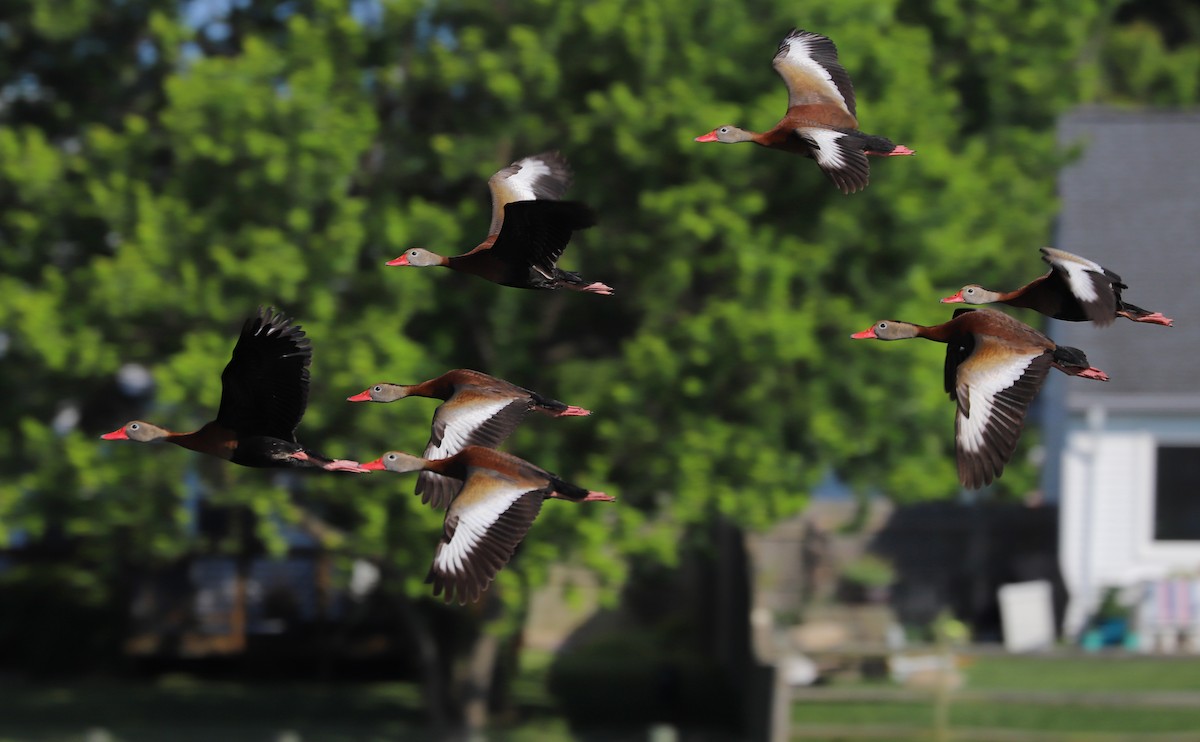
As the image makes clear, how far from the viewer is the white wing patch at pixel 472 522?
22.8 ft

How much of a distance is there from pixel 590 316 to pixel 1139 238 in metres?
8.73

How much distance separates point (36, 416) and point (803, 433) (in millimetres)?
8387

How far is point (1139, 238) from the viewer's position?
26.5 m

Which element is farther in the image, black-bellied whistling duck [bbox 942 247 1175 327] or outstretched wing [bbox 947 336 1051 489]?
black-bellied whistling duck [bbox 942 247 1175 327]

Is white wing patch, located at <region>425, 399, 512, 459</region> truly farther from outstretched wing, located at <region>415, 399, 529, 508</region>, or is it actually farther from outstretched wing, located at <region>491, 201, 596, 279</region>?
outstretched wing, located at <region>491, 201, 596, 279</region>

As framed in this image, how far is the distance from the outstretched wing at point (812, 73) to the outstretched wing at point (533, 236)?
1655mm

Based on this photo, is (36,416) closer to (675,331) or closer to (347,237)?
(347,237)

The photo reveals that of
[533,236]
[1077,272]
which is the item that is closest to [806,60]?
[533,236]

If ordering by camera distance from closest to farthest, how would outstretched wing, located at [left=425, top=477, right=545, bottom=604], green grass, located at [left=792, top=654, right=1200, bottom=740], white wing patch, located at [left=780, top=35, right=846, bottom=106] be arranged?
outstretched wing, located at [left=425, top=477, right=545, bottom=604] → white wing patch, located at [left=780, top=35, right=846, bottom=106] → green grass, located at [left=792, top=654, right=1200, bottom=740]

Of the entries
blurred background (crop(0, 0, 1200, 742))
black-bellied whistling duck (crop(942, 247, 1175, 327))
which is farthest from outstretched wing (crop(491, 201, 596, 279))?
blurred background (crop(0, 0, 1200, 742))

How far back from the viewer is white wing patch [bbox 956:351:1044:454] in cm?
698

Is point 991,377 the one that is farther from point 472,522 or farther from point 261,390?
point 261,390

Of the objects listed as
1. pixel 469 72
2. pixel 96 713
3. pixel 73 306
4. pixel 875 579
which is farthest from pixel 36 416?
pixel 875 579

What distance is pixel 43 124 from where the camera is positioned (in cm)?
2328
